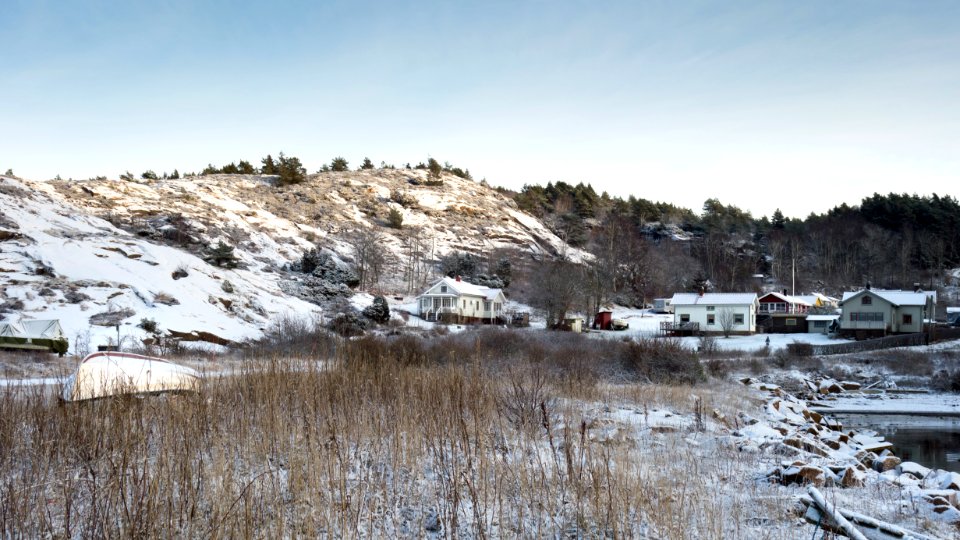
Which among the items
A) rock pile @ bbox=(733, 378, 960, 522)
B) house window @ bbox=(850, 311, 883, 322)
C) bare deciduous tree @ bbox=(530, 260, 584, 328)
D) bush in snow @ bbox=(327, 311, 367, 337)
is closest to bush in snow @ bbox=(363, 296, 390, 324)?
bush in snow @ bbox=(327, 311, 367, 337)

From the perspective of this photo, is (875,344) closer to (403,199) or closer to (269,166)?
(403,199)

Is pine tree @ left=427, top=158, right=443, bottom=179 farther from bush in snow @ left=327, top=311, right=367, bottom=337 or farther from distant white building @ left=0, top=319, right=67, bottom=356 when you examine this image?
distant white building @ left=0, top=319, right=67, bottom=356

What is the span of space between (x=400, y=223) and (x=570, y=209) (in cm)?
3374

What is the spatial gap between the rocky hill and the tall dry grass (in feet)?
55.5

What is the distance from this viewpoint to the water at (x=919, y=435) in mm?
15406

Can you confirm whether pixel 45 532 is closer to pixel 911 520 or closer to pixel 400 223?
pixel 911 520

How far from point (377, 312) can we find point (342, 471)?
3675 cm

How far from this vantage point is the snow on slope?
92.4 feet

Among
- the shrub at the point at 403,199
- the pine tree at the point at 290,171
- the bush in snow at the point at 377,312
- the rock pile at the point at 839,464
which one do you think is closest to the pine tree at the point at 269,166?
the pine tree at the point at 290,171

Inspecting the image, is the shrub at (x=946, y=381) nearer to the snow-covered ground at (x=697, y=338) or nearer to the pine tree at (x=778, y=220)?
the snow-covered ground at (x=697, y=338)

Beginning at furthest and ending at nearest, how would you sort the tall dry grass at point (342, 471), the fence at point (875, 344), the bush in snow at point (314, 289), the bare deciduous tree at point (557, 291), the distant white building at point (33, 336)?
1. the bare deciduous tree at point (557, 291)
2. the bush in snow at point (314, 289)
3. the fence at point (875, 344)
4. the distant white building at point (33, 336)
5. the tall dry grass at point (342, 471)

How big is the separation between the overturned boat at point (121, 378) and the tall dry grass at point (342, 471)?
0.36 metres

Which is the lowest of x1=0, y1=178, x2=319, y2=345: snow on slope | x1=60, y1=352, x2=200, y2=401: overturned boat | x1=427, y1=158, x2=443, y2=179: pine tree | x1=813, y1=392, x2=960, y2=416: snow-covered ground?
x1=813, y1=392, x2=960, y2=416: snow-covered ground

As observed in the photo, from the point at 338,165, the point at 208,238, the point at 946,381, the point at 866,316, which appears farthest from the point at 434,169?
the point at 946,381
